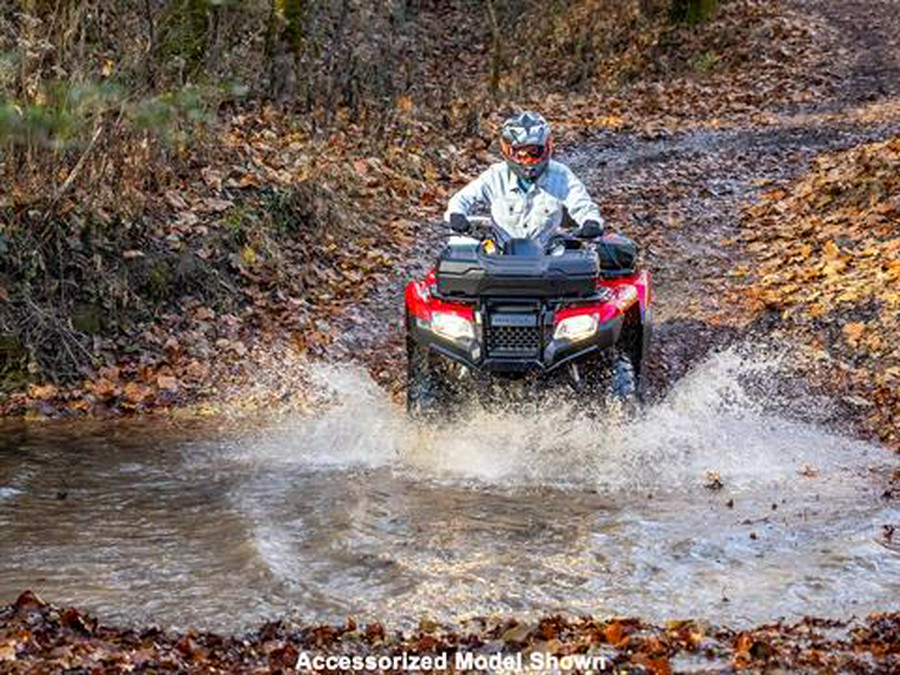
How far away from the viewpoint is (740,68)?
79.5 feet

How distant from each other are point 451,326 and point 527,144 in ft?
5.69

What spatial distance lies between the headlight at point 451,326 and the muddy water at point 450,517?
24.9 inches

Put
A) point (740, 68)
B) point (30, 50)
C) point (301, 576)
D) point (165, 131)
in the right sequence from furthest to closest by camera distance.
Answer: point (740, 68) → point (165, 131) → point (30, 50) → point (301, 576)

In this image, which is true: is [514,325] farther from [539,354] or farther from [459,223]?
[459,223]

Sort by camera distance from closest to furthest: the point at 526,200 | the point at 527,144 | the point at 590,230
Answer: the point at 590,230 < the point at 527,144 < the point at 526,200

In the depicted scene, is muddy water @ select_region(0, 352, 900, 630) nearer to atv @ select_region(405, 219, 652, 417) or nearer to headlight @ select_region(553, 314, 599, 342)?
atv @ select_region(405, 219, 652, 417)

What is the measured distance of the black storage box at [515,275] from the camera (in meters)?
8.74

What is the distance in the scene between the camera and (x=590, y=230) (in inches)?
376

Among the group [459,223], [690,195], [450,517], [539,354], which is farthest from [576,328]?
[690,195]

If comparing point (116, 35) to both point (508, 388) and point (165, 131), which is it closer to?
point (165, 131)

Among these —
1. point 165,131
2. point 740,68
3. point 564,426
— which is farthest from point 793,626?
point 740,68

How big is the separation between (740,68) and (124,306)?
15.8m

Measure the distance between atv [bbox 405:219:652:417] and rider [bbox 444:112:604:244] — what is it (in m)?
0.64

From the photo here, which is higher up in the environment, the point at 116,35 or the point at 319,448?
the point at 116,35
